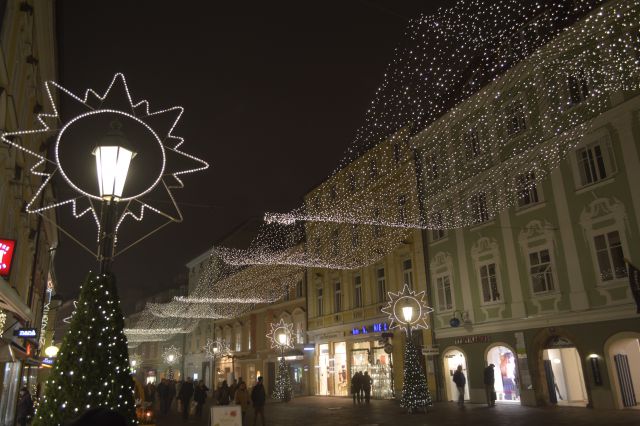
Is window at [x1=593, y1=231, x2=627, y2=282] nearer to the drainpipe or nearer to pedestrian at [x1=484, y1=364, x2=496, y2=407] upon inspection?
pedestrian at [x1=484, y1=364, x2=496, y2=407]

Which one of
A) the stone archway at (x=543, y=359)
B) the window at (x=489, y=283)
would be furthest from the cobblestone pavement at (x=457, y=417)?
the window at (x=489, y=283)

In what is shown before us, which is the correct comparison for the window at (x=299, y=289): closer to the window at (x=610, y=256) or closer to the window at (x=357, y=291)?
Result: the window at (x=357, y=291)

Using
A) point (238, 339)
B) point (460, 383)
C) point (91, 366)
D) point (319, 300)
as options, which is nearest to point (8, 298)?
point (91, 366)

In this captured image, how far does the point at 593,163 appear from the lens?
1756 centimetres

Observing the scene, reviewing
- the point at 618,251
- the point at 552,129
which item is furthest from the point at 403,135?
the point at 618,251

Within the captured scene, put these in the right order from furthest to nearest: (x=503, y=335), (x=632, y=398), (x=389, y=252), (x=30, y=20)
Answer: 1. (x=389, y=252)
2. (x=503, y=335)
3. (x=632, y=398)
4. (x=30, y=20)

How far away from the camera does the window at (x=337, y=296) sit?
31692 mm

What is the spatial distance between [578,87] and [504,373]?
11297 millimetres

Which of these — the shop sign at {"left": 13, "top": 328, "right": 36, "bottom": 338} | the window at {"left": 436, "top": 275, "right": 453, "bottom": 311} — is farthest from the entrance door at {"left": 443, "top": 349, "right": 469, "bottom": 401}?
the shop sign at {"left": 13, "top": 328, "right": 36, "bottom": 338}

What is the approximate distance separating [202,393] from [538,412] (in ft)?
42.8

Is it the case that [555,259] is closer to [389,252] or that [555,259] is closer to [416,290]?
[416,290]

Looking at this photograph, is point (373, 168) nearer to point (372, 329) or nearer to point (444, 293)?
point (444, 293)

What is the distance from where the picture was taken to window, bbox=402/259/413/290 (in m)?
26.0

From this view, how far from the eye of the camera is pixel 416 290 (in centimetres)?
2527
